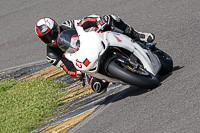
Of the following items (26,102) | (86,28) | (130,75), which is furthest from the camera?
(26,102)

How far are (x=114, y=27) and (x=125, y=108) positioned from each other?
135cm

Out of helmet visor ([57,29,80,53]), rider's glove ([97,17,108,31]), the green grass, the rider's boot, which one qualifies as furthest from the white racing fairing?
the green grass

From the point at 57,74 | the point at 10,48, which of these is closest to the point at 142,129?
the point at 57,74

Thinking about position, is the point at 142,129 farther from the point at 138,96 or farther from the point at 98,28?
the point at 98,28

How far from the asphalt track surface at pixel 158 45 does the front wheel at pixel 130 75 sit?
157 mm

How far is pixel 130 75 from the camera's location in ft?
17.8

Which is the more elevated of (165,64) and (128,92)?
(165,64)

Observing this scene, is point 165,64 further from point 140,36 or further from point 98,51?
point 98,51

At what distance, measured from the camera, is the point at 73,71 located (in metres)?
6.75

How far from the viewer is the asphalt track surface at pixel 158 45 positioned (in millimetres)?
4887

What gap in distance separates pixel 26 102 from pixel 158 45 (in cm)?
268

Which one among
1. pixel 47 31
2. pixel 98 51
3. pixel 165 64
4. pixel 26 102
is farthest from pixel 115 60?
pixel 26 102

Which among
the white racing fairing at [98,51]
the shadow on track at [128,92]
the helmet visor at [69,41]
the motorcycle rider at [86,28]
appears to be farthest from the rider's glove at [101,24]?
the shadow on track at [128,92]

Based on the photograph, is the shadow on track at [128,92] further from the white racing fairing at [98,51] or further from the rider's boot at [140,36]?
the rider's boot at [140,36]
